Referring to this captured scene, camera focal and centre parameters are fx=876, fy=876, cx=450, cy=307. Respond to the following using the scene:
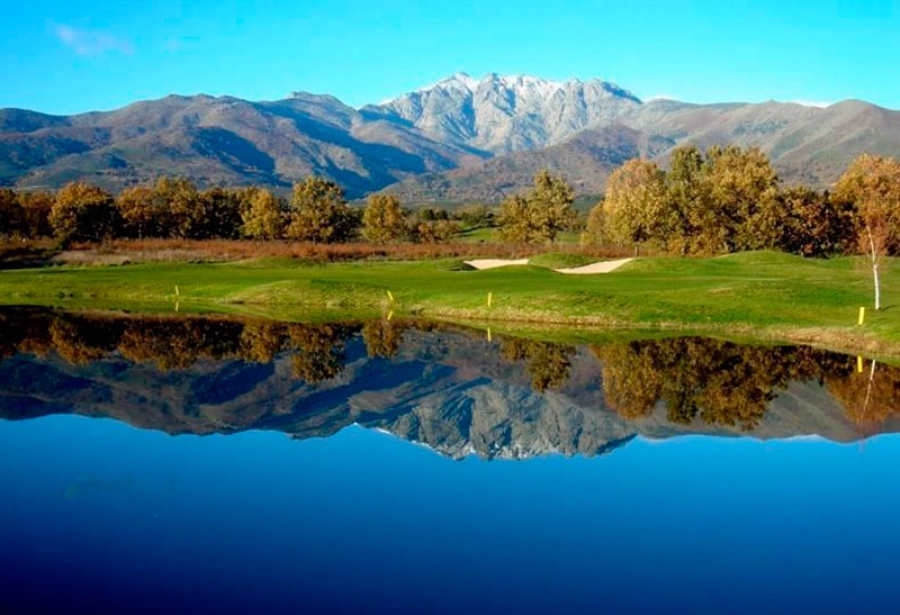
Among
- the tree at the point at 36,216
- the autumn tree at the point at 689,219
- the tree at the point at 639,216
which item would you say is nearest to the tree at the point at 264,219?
the tree at the point at 36,216

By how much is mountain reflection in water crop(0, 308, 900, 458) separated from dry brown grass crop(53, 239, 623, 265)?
163 feet

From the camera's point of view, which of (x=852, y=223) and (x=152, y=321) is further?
(x=852, y=223)

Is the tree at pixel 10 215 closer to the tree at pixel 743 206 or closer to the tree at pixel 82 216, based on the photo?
the tree at pixel 82 216

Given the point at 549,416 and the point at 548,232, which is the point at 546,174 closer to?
the point at 548,232

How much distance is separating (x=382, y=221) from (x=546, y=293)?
270ft

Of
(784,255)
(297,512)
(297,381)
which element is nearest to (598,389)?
(297,381)

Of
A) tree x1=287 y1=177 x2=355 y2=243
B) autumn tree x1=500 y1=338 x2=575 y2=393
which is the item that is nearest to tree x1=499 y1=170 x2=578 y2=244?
tree x1=287 y1=177 x2=355 y2=243

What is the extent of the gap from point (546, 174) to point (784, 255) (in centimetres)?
5784

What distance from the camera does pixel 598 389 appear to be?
2964 cm

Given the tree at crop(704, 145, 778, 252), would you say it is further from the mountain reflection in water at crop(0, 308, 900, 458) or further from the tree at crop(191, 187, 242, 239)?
the tree at crop(191, 187, 242, 239)

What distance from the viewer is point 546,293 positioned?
174 ft

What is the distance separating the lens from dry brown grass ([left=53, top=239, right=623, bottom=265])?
91.9 metres

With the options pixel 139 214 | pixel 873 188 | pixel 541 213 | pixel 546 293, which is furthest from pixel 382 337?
pixel 139 214

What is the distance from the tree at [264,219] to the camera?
125m
